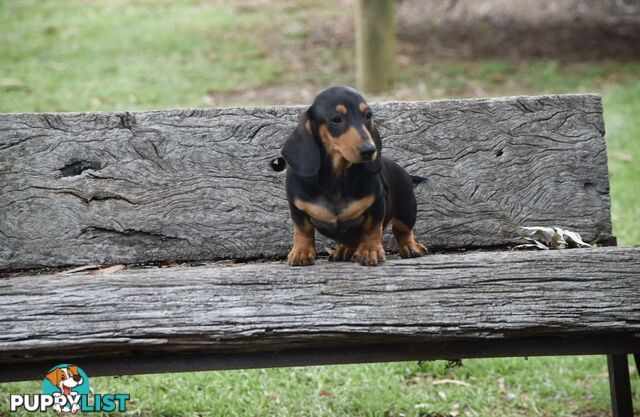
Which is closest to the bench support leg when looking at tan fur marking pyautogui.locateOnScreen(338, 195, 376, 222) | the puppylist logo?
tan fur marking pyautogui.locateOnScreen(338, 195, 376, 222)

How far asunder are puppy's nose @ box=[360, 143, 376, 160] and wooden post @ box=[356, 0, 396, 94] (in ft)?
22.8

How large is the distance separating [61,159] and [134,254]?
576 millimetres

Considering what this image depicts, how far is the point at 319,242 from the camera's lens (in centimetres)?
402

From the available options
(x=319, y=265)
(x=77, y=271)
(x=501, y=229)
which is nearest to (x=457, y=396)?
(x=501, y=229)

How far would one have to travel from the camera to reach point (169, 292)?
9.75 feet

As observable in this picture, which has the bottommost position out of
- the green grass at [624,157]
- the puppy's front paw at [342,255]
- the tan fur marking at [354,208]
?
the puppy's front paw at [342,255]

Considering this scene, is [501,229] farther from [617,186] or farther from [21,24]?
[21,24]

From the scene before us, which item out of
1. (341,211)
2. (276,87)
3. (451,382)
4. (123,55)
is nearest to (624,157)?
(276,87)

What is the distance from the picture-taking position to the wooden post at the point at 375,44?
31.2ft

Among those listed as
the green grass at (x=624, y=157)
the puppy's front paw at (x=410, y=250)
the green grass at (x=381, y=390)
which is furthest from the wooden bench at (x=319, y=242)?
the green grass at (x=624, y=157)

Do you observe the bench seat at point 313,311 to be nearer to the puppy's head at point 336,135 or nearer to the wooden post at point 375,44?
the puppy's head at point 336,135

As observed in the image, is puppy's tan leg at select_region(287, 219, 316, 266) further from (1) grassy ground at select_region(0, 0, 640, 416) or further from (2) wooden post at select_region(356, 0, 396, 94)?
(2) wooden post at select_region(356, 0, 396, 94)

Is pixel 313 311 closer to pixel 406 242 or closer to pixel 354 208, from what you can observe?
pixel 354 208

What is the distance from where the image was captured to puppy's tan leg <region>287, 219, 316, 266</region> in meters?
3.20
